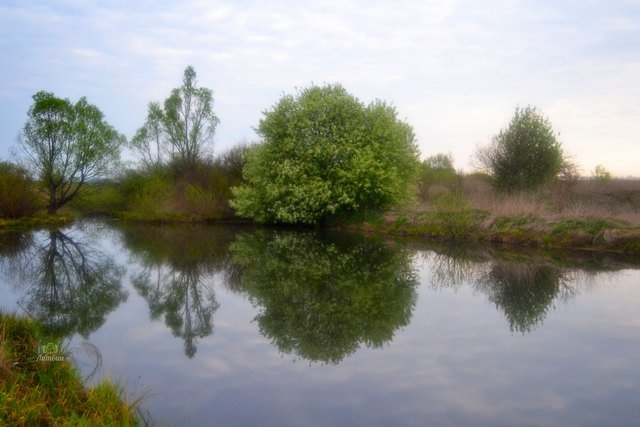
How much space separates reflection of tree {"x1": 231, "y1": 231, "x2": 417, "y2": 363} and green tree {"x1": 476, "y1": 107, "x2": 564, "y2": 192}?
15257 millimetres

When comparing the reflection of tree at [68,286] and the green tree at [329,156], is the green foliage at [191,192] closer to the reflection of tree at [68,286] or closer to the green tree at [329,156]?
the green tree at [329,156]

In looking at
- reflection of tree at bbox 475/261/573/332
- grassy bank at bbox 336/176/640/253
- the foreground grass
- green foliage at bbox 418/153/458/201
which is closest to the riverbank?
grassy bank at bbox 336/176/640/253

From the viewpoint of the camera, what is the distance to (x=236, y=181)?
39.7 metres

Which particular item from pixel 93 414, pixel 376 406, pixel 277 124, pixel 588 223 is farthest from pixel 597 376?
pixel 277 124

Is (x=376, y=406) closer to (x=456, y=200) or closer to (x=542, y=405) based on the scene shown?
(x=542, y=405)

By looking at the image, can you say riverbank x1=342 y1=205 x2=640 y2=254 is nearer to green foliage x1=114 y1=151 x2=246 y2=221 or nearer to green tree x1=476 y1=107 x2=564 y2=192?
green tree x1=476 y1=107 x2=564 y2=192

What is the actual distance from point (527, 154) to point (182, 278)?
25.1 metres

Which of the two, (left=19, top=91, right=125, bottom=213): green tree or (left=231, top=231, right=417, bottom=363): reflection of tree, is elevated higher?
(left=19, top=91, right=125, bottom=213): green tree

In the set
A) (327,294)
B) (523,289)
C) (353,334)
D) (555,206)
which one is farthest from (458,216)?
(353,334)

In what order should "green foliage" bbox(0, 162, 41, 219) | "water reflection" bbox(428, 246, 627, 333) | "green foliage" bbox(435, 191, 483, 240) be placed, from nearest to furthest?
"water reflection" bbox(428, 246, 627, 333) < "green foliage" bbox(435, 191, 483, 240) < "green foliage" bbox(0, 162, 41, 219)

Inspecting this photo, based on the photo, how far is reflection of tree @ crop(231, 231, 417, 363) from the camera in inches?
352

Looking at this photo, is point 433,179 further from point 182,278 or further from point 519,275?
point 182,278

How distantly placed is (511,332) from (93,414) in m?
6.92

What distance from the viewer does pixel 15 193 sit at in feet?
106
